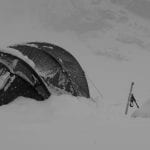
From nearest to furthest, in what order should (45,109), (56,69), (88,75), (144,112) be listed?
(45,109) → (144,112) → (56,69) → (88,75)

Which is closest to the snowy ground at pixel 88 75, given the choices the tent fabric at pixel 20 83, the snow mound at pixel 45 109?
the snow mound at pixel 45 109

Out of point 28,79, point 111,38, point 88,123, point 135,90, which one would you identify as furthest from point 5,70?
point 111,38

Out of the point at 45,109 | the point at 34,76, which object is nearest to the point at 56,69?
the point at 34,76

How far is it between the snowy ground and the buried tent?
55 cm

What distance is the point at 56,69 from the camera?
1003 cm

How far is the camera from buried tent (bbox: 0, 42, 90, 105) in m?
9.23

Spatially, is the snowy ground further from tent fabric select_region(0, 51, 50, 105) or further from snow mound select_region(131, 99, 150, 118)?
tent fabric select_region(0, 51, 50, 105)

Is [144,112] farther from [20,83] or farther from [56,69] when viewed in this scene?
[20,83]

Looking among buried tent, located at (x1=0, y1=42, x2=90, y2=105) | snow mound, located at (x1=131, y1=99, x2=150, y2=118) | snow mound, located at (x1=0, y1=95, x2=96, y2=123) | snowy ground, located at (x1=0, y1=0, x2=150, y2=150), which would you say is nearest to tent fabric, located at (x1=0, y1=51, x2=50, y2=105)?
buried tent, located at (x1=0, y1=42, x2=90, y2=105)

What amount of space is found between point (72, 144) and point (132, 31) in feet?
302

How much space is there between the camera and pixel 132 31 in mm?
95938

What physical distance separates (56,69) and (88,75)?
5207 cm

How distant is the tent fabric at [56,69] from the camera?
9555 millimetres

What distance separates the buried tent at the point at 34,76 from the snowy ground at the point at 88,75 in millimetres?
555
